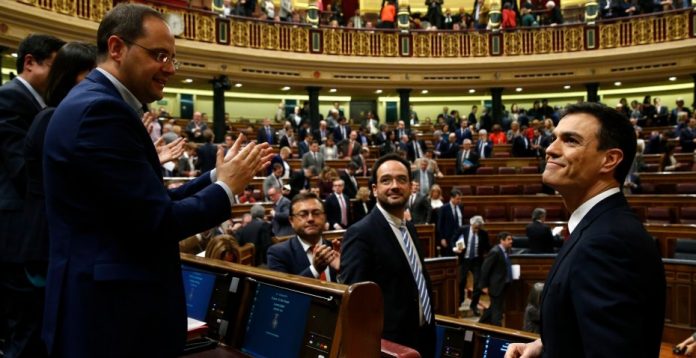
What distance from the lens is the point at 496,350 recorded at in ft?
6.61

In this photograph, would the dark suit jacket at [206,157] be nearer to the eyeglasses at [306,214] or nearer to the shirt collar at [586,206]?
the eyeglasses at [306,214]

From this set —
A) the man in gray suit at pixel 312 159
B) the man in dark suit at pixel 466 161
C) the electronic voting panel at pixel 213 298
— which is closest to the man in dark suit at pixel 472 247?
the man in gray suit at pixel 312 159

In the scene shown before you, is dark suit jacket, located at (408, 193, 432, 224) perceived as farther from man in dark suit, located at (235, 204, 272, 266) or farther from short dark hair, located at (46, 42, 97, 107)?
short dark hair, located at (46, 42, 97, 107)

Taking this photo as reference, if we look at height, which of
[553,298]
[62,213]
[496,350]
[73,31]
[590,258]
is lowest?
[496,350]

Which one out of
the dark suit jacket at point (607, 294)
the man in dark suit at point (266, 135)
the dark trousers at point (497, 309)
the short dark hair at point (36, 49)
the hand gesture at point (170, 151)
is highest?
the man in dark suit at point (266, 135)

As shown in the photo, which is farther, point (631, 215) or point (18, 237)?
point (18, 237)

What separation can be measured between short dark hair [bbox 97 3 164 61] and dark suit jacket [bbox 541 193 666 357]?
3.69 ft

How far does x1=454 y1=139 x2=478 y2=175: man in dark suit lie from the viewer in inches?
437

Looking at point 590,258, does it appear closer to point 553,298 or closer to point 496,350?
point 553,298

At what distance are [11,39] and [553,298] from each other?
35.5 ft

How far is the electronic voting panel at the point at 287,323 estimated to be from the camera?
5.06 feet

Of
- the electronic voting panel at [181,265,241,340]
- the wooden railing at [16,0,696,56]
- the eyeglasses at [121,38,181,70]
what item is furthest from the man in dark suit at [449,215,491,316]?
the wooden railing at [16,0,696,56]

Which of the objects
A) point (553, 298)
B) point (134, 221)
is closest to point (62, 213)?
point (134, 221)

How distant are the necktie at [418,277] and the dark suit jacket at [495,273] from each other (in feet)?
13.4
